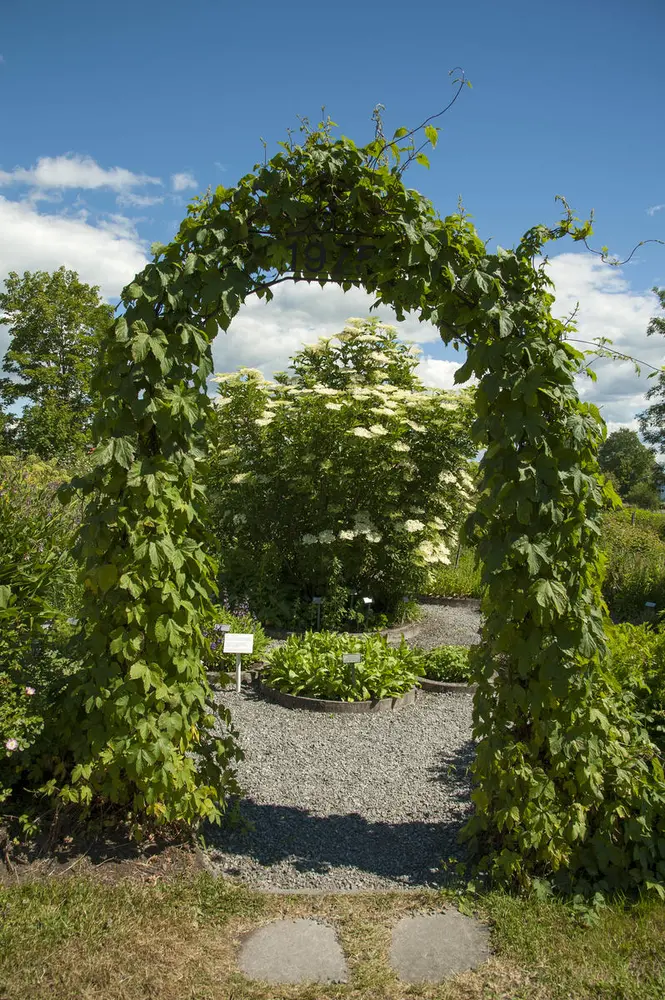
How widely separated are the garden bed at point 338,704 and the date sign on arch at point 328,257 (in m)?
3.53

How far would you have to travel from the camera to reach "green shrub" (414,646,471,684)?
6.46 metres

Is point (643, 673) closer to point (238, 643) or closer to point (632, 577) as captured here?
point (238, 643)

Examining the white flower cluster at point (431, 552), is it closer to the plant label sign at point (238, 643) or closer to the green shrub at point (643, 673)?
the plant label sign at point (238, 643)

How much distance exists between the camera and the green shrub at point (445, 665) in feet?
21.2

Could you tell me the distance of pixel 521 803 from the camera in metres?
2.97

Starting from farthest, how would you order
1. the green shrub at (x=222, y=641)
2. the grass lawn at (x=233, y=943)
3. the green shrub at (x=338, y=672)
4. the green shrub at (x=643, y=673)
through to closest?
1. the green shrub at (x=222, y=641)
2. the green shrub at (x=338, y=672)
3. the green shrub at (x=643, y=673)
4. the grass lawn at (x=233, y=943)

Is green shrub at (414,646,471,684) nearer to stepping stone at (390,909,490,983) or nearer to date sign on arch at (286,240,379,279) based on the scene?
stepping stone at (390,909,490,983)

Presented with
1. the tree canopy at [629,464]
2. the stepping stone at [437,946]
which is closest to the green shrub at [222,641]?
the stepping stone at [437,946]

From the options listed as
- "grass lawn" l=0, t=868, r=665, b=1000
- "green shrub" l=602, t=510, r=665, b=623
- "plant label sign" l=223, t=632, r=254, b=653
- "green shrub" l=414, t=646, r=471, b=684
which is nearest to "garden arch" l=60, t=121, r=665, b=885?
"grass lawn" l=0, t=868, r=665, b=1000

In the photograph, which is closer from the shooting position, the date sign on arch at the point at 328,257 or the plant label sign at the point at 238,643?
the date sign on arch at the point at 328,257

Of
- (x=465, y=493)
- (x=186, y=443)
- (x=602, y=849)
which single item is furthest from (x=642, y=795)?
(x=465, y=493)

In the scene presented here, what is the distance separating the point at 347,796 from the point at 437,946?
1521mm

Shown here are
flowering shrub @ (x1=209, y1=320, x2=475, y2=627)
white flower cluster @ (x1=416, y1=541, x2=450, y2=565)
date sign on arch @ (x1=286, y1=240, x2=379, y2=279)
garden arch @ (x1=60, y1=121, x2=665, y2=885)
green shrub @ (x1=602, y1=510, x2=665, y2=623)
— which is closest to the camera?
garden arch @ (x1=60, y1=121, x2=665, y2=885)

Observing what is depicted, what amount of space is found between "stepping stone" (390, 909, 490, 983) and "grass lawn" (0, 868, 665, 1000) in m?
0.05
